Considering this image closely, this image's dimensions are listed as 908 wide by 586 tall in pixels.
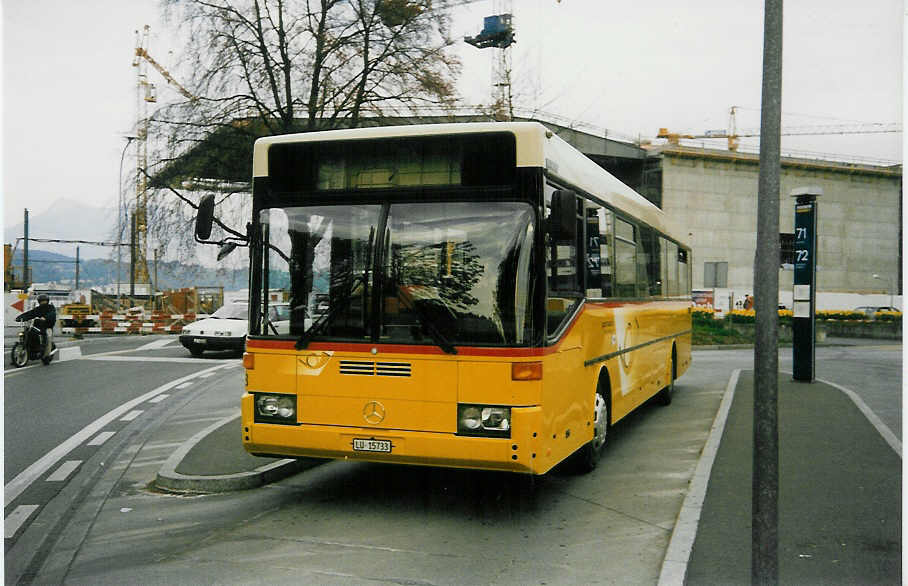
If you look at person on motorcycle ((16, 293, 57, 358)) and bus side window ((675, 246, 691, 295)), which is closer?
bus side window ((675, 246, 691, 295))

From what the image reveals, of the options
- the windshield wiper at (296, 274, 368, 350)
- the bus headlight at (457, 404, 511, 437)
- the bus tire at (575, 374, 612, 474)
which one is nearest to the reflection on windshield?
the bus tire at (575, 374, 612, 474)

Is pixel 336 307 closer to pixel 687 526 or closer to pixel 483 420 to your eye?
pixel 483 420

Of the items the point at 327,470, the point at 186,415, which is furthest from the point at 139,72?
the point at 327,470

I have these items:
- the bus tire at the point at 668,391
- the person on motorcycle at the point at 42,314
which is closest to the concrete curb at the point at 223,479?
the bus tire at the point at 668,391

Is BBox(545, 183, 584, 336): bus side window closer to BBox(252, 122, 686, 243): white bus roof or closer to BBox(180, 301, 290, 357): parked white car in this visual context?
BBox(252, 122, 686, 243): white bus roof

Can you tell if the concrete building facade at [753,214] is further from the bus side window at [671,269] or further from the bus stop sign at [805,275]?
the bus side window at [671,269]

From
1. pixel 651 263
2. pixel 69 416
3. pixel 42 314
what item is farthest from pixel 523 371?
pixel 42 314

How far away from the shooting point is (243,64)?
14.2 meters

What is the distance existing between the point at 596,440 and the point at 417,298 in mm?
2816

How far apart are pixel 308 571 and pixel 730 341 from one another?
2848 centimetres

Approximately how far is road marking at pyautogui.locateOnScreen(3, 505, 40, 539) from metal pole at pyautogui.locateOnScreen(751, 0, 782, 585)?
4935 millimetres

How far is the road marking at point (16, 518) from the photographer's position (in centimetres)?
634

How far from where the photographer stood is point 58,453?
940 cm

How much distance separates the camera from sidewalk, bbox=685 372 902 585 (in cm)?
514
